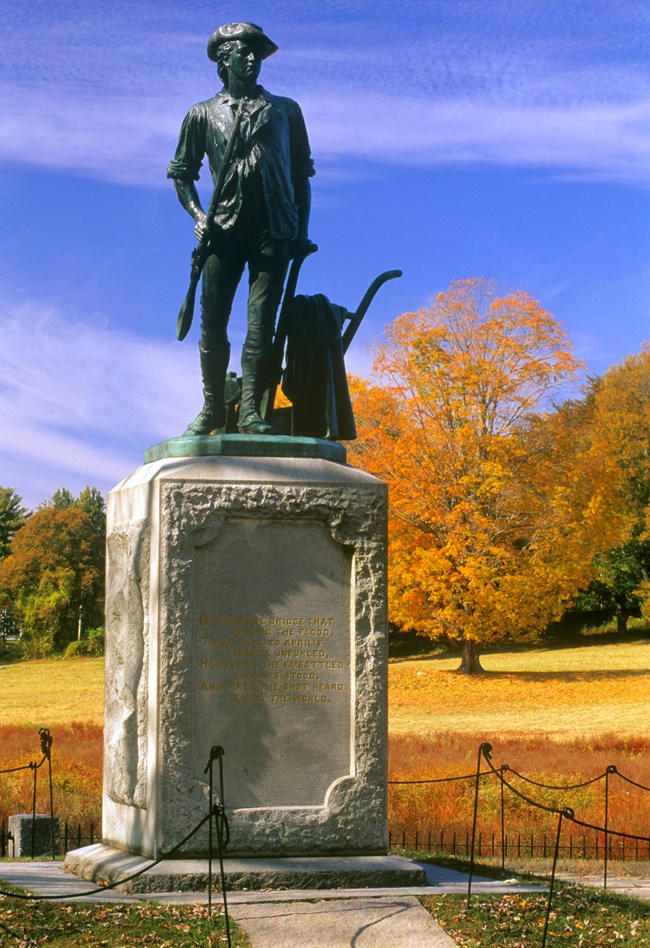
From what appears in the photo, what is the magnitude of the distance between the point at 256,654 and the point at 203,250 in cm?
299

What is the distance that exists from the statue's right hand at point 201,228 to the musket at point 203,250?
1cm

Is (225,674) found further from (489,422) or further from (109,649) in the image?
(489,422)

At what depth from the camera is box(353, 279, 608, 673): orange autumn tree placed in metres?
35.0

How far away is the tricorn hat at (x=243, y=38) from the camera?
909cm

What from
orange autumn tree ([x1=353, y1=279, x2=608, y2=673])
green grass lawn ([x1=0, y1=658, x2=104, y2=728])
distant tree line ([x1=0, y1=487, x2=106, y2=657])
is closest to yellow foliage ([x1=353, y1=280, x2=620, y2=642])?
orange autumn tree ([x1=353, y1=279, x2=608, y2=673])

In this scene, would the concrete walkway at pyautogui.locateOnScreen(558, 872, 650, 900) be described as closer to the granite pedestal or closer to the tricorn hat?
the granite pedestal

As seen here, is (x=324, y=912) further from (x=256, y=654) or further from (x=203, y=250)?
(x=203, y=250)

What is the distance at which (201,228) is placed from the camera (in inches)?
357

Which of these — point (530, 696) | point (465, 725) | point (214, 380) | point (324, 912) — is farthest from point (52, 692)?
point (324, 912)

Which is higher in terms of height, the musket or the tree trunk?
the musket

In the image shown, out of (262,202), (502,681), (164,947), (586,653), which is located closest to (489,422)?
(502,681)

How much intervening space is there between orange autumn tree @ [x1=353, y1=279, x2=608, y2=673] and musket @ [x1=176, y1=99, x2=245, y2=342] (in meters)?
25.7

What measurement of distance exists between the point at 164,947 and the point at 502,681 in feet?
98.9

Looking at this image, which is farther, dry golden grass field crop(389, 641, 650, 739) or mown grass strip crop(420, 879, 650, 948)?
dry golden grass field crop(389, 641, 650, 739)
